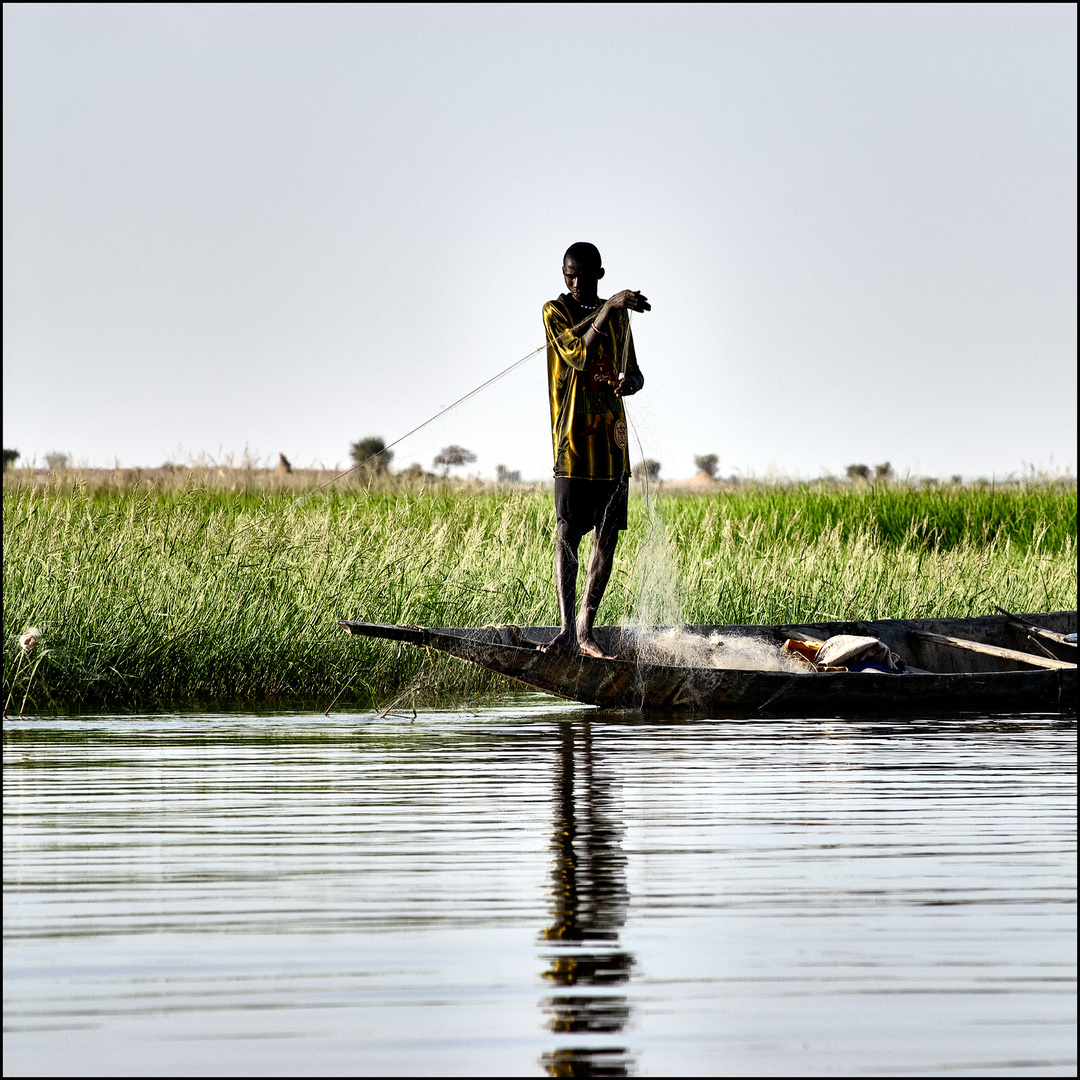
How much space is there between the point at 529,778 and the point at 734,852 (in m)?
1.72

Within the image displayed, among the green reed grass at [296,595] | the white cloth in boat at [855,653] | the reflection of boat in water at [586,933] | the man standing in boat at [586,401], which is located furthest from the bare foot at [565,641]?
the reflection of boat in water at [586,933]

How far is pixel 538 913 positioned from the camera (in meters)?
4.49

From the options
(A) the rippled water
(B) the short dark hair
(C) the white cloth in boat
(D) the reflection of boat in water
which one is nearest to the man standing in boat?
(B) the short dark hair

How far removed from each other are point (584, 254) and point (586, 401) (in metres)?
0.74

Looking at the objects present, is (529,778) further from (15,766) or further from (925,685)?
(925,685)

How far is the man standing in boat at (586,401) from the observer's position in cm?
862

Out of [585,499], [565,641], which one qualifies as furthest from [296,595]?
[585,499]

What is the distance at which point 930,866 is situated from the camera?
16.8ft

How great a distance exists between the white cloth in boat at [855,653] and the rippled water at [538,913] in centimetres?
251

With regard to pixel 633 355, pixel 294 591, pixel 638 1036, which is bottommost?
pixel 638 1036

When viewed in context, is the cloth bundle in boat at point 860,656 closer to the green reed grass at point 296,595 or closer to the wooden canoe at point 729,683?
the wooden canoe at point 729,683

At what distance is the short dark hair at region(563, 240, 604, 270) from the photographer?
28.5 feet

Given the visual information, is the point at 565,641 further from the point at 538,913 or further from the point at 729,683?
the point at 538,913

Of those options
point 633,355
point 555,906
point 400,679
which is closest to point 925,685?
point 633,355
